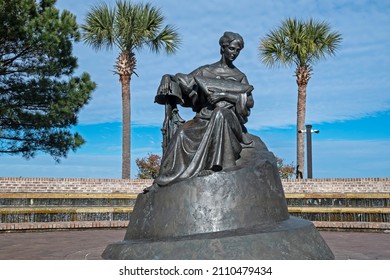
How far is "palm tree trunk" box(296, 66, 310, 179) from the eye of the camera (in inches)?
934

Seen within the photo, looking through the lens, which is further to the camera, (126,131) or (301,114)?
(301,114)

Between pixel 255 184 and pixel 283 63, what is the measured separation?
2101 cm

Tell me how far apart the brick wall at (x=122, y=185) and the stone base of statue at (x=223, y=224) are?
38.8 feet

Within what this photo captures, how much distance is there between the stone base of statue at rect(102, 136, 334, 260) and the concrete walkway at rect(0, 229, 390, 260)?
2.63 ft

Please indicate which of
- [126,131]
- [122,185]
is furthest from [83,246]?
[126,131]

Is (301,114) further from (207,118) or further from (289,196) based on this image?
(207,118)

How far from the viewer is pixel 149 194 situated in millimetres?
5602

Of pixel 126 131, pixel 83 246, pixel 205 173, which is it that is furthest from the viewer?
pixel 126 131

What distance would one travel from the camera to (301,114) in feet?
80.1

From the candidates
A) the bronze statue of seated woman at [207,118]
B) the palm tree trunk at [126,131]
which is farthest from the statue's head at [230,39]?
the palm tree trunk at [126,131]

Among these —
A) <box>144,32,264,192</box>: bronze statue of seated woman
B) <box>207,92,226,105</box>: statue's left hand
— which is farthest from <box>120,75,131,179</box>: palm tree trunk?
<box>207,92,226,105</box>: statue's left hand

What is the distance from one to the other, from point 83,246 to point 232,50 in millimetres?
3877

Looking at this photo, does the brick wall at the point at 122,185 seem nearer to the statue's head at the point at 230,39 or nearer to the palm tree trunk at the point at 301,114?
the palm tree trunk at the point at 301,114
